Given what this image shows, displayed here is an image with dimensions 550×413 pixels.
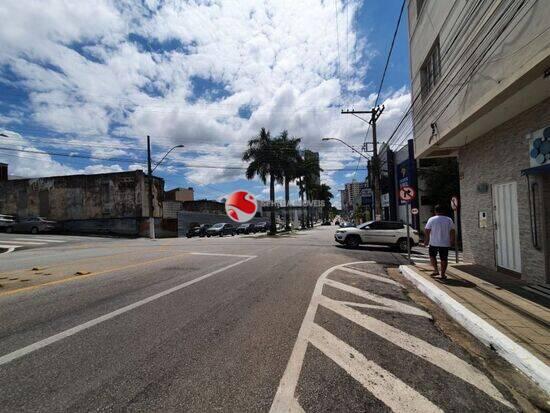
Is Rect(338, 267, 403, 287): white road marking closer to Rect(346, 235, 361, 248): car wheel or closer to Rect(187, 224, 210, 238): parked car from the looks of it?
Rect(346, 235, 361, 248): car wheel

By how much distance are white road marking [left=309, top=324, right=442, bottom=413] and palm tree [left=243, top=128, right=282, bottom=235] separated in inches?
1436

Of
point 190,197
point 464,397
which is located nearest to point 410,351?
point 464,397

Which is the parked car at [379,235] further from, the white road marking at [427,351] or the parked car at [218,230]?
the parked car at [218,230]

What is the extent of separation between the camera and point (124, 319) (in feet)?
18.0

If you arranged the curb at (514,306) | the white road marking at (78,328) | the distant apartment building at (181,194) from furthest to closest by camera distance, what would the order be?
1. the distant apartment building at (181,194)
2. the curb at (514,306)
3. the white road marking at (78,328)

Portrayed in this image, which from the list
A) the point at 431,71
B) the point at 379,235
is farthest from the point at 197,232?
the point at 431,71

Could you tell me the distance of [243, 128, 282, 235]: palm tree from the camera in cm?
4097

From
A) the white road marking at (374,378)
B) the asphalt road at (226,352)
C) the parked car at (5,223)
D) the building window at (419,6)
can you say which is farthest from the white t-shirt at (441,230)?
the parked car at (5,223)

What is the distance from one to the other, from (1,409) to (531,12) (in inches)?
367

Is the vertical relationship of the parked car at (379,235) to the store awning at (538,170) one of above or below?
below

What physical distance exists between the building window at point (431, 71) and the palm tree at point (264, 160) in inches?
1088

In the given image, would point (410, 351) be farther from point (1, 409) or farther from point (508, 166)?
point (508, 166)

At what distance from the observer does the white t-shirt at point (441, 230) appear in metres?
8.81

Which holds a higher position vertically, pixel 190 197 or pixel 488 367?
pixel 190 197
